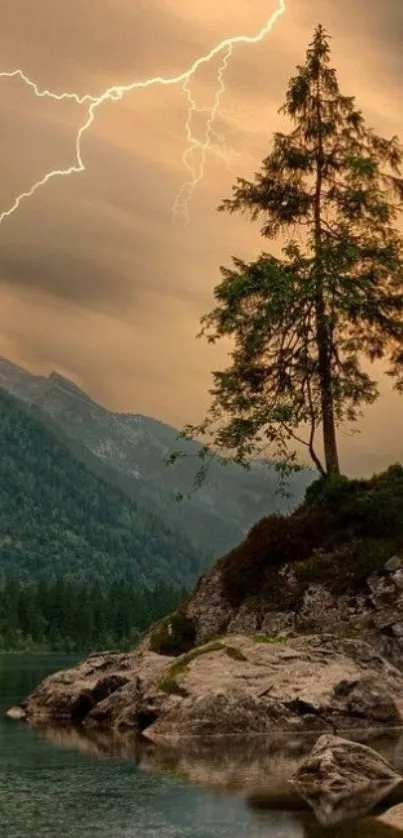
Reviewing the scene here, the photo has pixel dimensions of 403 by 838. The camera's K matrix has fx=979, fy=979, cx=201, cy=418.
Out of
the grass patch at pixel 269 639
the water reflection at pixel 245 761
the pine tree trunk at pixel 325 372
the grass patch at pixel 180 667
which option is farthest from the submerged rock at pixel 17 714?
the pine tree trunk at pixel 325 372

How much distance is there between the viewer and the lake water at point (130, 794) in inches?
610

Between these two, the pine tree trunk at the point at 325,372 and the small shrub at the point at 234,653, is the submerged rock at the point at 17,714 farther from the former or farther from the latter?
the pine tree trunk at the point at 325,372

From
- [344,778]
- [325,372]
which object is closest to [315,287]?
[325,372]

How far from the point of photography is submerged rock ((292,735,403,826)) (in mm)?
17797

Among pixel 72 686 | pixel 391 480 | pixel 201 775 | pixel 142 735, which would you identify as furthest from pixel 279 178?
pixel 201 775

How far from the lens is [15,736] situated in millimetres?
30156

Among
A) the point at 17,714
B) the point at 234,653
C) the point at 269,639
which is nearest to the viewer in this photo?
the point at 234,653

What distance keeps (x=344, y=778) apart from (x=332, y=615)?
1945 cm

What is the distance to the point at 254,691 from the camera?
29.6 meters

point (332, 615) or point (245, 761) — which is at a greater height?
point (332, 615)

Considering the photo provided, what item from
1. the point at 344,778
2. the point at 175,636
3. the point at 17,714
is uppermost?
the point at 175,636

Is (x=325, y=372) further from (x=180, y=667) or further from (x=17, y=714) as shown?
(x=17, y=714)

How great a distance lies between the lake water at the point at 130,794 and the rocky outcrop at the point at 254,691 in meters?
2.86

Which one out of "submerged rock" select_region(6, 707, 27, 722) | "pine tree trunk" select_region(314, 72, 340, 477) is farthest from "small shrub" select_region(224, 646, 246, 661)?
"pine tree trunk" select_region(314, 72, 340, 477)
